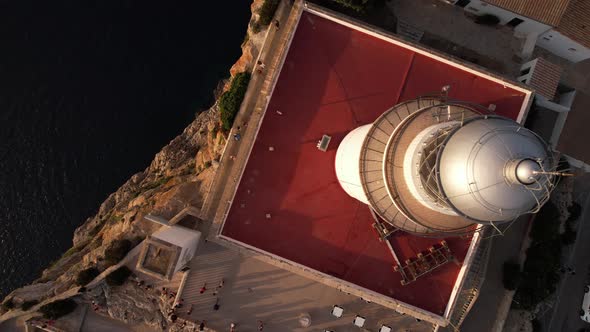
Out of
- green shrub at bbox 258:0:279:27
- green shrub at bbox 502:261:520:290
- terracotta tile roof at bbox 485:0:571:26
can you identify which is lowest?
green shrub at bbox 502:261:520:290

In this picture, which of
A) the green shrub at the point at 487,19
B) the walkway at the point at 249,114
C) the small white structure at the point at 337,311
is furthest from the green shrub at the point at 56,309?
the green shrub at the point at 487,19

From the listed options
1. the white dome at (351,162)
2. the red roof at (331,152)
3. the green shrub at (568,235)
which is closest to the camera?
the white dome at (351,162)

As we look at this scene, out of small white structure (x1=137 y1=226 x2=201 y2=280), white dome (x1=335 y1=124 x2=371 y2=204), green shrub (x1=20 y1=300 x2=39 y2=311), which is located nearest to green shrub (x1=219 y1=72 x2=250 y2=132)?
white dome (x1=335 y1=124 x2=371 y2=204)

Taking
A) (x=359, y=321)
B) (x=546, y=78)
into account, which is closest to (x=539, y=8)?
(x=546, y=78)

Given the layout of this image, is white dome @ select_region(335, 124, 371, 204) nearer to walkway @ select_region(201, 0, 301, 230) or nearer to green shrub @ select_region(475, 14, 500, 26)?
walkway @ select_region(201, 0, 301, 230)

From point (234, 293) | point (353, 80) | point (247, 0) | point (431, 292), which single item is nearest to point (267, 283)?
point (234, 293)

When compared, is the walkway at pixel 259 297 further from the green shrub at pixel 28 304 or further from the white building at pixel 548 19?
the white building at pixel 548 19
